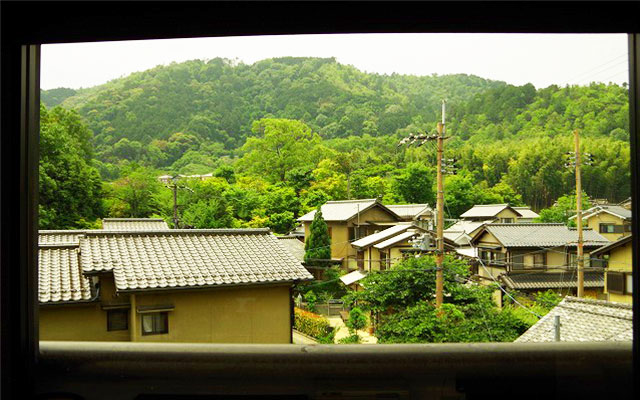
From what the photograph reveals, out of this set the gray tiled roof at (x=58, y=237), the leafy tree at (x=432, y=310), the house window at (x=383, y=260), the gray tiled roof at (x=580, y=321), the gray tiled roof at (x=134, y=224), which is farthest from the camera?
the leafy tree at (x=432, y=310)

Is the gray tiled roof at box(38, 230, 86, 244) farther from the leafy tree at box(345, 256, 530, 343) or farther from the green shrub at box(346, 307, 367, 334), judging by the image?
the leafy tree at box(345, 256, 530, 343)

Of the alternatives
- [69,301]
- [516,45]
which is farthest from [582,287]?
[69,301]

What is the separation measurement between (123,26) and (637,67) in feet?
3.53

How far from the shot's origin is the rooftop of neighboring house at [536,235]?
11.8ft

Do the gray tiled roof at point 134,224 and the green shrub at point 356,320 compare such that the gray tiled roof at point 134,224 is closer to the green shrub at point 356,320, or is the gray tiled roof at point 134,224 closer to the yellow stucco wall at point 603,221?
the green shrub at point 356,320

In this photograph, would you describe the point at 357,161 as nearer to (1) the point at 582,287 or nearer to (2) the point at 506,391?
(1) the point at 582,287

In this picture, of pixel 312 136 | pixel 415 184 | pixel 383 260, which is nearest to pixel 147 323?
pixel 312 136

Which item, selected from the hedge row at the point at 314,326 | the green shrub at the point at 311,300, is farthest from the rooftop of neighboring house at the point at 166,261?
the green shrub at the point at 311,300

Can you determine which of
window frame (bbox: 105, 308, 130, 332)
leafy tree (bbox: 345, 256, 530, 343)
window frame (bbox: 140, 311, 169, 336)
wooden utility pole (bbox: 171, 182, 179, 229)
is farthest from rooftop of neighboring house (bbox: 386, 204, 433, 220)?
window frame (bbox: 105, 308, 130, 332)

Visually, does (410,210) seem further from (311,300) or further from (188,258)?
(188,258)

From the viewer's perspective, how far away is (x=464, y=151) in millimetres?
3967

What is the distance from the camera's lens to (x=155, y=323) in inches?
86.6

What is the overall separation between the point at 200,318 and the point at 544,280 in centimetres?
322

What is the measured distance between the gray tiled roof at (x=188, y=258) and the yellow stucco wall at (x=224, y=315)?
2.6 inches
